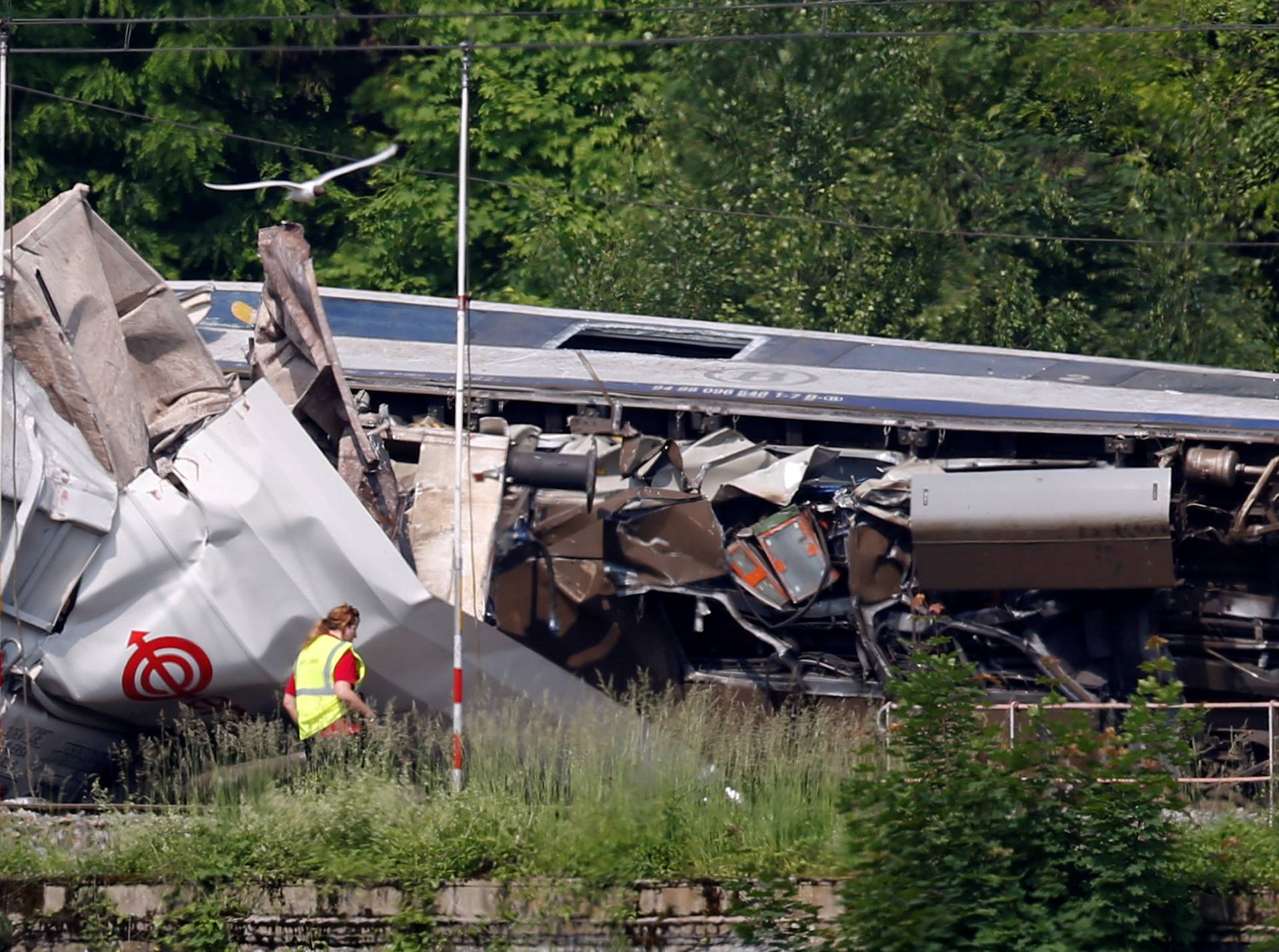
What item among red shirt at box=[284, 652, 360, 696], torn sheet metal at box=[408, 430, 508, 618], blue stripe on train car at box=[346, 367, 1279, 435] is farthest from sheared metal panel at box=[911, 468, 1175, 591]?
red shirt at box=[284, 652, 360, 696]

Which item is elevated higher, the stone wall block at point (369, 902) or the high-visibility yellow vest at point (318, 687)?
the high-visibility yellow vest at point (318, 687)

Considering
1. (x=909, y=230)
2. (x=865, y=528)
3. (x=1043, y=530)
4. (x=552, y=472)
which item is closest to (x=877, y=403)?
(x=865, y=528)

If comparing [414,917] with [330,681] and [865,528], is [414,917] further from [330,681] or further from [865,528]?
[865,528]

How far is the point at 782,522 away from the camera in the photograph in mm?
13109

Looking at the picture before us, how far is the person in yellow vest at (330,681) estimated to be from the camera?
10.4 meters

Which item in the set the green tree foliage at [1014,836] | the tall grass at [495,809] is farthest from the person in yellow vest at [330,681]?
the green tree foliage at [1014,836]

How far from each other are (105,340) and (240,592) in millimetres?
2008

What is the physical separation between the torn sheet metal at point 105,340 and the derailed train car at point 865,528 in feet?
5.18

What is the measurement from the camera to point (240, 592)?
36.8ft

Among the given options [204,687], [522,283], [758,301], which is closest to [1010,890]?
[204,687]

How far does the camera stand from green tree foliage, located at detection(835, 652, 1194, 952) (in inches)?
308

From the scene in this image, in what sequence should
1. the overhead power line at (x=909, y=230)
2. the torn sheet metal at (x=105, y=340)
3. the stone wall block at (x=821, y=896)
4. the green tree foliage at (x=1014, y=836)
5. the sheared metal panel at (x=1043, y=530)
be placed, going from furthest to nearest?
the overhead power line at (x=909, y=230), the sheared metal panel at (x=1043, y=530), the torn sheet metal at (x=105, y=340), the stone wall block at (x=821, y=896), the green tree foliage at (x=1014, y=836)

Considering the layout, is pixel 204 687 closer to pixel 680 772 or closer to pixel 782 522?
pixel 680 772

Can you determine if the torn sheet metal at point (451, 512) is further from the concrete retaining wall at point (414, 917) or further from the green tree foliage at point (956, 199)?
the green tree foliage at point (956, 199)
